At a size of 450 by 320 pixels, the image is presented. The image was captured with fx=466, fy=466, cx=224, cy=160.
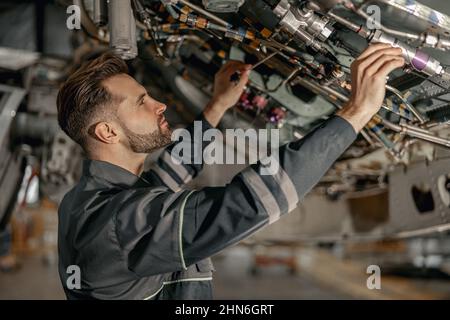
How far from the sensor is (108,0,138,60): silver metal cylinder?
5.07 ft

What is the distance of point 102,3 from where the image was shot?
66.9 inches

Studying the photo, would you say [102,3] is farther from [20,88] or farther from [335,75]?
[20,88]

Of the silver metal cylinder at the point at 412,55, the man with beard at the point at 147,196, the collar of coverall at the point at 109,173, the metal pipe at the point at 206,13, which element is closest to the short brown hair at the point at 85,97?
the man with beard at the point at 147,196

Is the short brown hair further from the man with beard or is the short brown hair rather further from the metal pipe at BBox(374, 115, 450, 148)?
the metal pipe at BBox(374, 115, 450, 148)

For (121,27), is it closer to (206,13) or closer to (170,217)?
(206,13)

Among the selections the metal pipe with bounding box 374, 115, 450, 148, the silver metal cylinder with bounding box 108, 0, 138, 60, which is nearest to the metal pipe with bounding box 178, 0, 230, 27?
the silver metal cylinder with bounding box 108, 0, 138, 60

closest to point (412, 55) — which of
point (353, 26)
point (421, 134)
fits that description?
point (353, 26)

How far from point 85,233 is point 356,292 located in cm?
543

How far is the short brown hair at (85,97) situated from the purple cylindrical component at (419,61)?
1.00m

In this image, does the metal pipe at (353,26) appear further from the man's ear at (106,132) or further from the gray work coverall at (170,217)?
the man's ear at (106,132)

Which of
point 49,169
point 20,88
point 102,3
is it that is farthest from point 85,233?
point 20,88

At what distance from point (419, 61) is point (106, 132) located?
1047 mm

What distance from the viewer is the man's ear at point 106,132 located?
5.17 ft

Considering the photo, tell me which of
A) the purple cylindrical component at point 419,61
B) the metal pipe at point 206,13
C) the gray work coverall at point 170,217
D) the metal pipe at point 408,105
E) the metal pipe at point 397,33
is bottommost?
the gray work coverall at point 170,217
